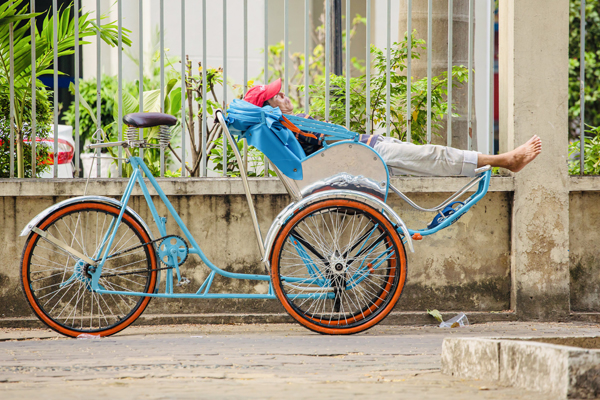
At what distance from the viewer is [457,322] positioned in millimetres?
4293

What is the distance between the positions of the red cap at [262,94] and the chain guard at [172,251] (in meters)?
0.93

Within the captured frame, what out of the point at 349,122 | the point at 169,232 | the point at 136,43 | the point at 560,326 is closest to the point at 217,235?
the point at 169,232

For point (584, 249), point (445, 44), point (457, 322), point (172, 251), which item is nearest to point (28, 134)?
point (172, 251)

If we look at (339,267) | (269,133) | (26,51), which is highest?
(26,51)

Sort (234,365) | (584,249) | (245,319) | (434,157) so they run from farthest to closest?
(584,249)
(245,319)
(434,157)
(234,365)

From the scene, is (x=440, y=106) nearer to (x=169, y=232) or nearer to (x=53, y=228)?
(x=169, y=232)

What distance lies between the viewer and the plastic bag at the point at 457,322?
14.1 ft

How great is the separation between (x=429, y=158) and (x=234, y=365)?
167 centimetres

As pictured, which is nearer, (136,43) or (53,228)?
(53,228)

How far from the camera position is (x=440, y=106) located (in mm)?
4695

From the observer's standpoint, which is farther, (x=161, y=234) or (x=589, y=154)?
(x=589, y=154)

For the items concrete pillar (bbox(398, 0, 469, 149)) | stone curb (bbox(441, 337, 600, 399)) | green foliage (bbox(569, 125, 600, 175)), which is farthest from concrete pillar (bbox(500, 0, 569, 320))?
stone curb (bbox(441, 337, 600, 399))

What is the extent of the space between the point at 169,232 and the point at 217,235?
1.02ft

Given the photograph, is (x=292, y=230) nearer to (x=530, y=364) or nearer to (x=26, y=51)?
(x=530, y=364)
